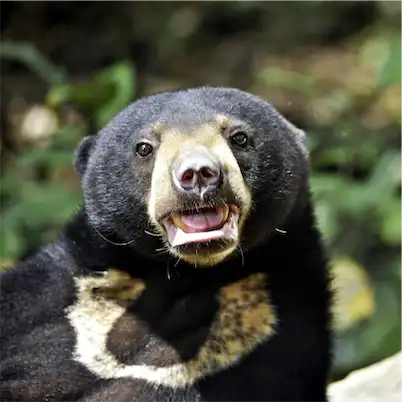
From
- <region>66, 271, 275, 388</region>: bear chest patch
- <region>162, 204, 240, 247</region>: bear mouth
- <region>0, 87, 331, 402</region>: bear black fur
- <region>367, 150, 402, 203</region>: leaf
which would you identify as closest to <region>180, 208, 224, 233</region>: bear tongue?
<region>162, 204, 240, 247</region>: bear mouth

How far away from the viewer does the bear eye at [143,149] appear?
323 cm

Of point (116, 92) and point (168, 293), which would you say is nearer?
point (168, 293)

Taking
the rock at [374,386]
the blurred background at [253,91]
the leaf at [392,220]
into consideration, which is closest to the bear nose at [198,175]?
the blurred background at [253,91]

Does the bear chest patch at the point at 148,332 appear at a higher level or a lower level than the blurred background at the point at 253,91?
lower

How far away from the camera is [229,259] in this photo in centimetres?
332

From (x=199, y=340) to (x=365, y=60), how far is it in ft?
23.3

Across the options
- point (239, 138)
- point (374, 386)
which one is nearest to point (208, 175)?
point (239, 138)

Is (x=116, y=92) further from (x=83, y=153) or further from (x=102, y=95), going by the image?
(x=83, y=153)

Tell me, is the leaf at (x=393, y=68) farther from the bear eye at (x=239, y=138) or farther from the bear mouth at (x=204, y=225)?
the bear mouth at (x=204, y=225)

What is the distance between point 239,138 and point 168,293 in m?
0.55

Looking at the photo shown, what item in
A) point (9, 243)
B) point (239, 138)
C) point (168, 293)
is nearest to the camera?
point (239, 138)

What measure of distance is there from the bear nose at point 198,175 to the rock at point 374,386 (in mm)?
1237

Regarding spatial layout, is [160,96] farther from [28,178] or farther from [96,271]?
[28,178]

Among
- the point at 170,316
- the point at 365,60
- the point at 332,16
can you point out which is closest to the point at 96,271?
the point at 170,316
